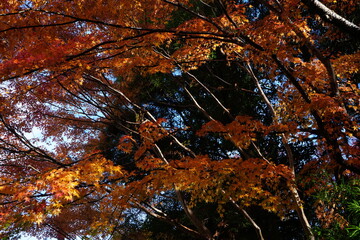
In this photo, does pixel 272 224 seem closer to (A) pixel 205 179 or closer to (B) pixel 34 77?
(A) pixel 205 179

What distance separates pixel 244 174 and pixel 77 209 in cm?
960

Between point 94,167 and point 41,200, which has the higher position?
point 94,167

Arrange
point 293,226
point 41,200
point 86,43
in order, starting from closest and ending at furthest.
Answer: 1. point 41,200
2. point 86,43
3. point 293,226

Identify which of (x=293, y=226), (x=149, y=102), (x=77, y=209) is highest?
(x=149, y=102)

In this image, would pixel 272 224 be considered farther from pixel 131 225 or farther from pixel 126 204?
pixel 131 225

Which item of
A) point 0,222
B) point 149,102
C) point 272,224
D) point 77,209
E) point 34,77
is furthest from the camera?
point 149,102

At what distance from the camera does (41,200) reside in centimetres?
482

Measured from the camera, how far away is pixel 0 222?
516 centimetres

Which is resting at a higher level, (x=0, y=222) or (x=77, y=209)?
(x=77, y=209)

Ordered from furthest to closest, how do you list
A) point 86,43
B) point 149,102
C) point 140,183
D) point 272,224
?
point 149,102 → point 272,224 → point 140,183 → point 86,43

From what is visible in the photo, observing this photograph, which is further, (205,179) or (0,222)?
(205,179)

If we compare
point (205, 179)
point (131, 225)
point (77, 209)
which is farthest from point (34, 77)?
point (131, 225)

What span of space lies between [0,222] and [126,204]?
2.45 metres

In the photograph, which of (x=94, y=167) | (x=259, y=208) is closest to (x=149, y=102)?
(x=259, y=208)
